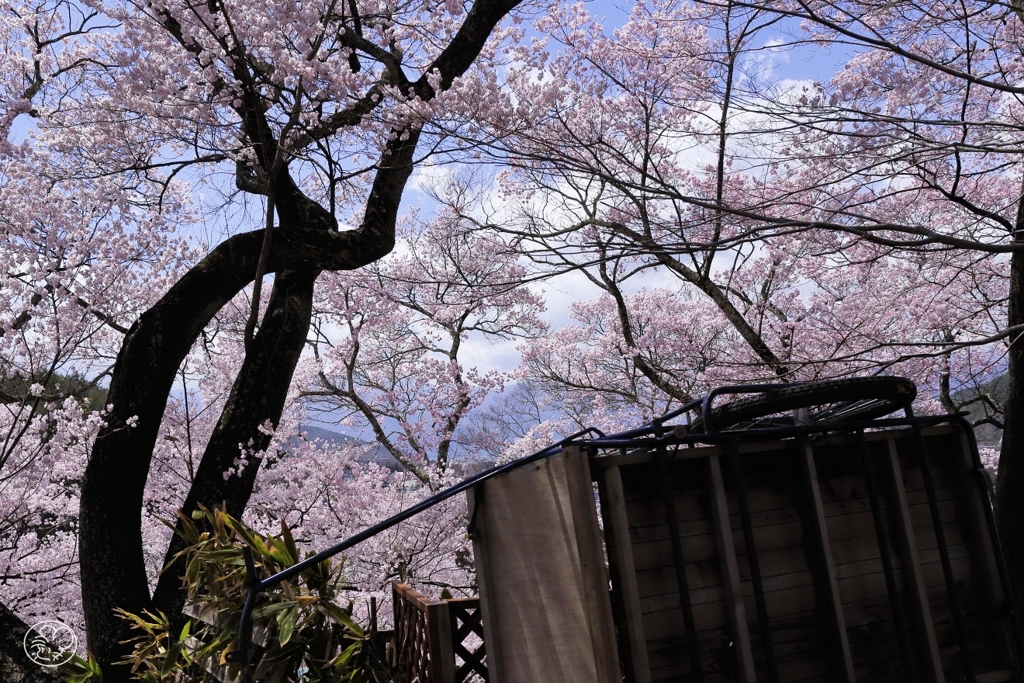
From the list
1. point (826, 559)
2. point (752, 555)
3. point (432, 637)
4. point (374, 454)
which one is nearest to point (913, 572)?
point (826, 559)

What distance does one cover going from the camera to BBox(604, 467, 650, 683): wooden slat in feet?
5.68

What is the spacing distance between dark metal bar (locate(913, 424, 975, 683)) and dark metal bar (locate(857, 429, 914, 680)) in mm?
177

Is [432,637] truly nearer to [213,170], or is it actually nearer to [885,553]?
[885,553]

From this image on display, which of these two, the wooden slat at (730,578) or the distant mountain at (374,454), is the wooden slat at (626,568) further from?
the distant mountain at (374,454)

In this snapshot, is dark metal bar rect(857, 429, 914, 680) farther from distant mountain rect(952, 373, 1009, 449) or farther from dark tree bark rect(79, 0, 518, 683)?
distant mountain rect(952, 373, 1009, 449)

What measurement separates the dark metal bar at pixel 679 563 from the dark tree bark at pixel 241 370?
418cm

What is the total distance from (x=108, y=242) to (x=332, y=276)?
12.0 feet

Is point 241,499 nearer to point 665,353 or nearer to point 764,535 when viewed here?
point 764,535

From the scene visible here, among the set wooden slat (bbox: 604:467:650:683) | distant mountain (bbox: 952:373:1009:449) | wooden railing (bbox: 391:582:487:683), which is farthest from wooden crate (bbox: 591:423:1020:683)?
distant mountain (bbox: 952:373:1009:449)

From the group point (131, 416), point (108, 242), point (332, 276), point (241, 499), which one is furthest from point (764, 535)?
point (332, 276)

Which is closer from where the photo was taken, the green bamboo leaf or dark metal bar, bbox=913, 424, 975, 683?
dark metal bar, bbox=913, 424, 975, 683

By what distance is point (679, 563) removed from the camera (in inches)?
71.9

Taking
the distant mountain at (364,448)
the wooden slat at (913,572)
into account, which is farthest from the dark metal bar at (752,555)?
the distant mountain at (364,448)

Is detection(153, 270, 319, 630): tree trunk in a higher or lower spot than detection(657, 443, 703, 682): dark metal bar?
higher
